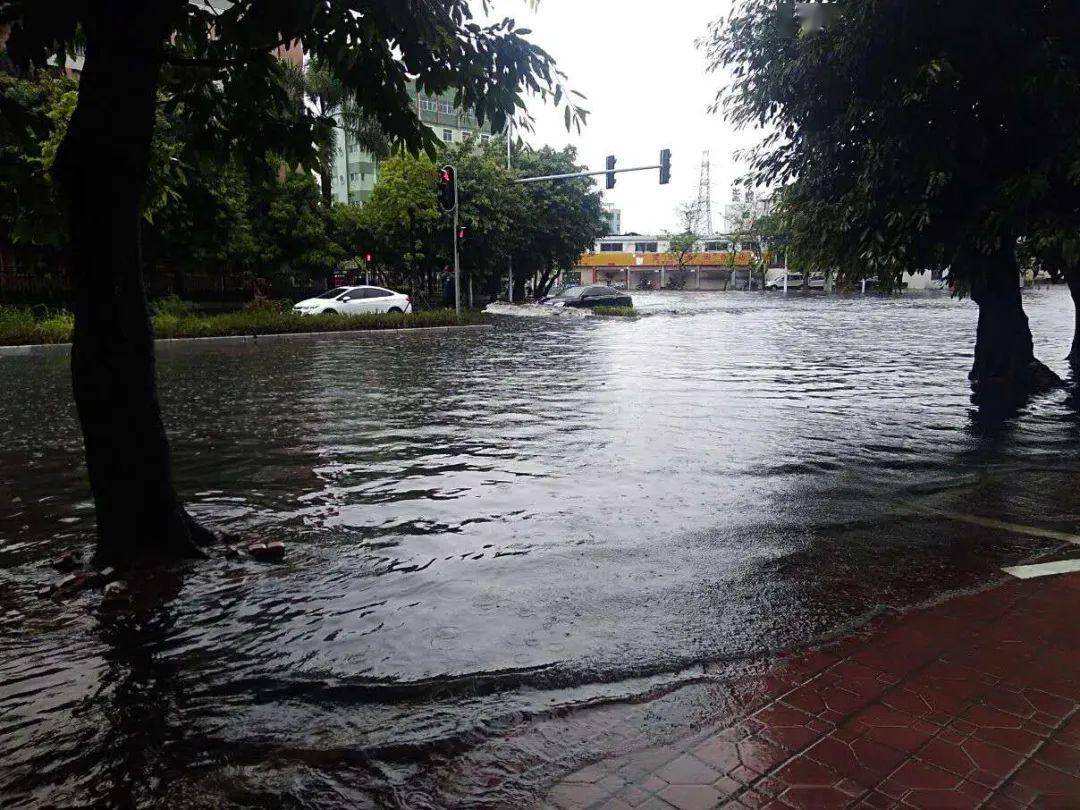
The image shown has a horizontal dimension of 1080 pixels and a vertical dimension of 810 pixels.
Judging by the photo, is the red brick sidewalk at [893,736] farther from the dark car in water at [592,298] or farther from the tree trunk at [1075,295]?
the dark car in water at [592,298]

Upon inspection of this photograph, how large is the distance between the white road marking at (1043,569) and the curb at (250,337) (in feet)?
62.6

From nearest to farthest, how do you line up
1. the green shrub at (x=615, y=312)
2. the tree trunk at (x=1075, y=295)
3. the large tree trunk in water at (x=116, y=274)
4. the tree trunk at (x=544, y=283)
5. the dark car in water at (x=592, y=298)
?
the large tree trunk in water at (x=116, y=274) < the tree trunk at (x=1075, y=295) < the green shrub at (x=615, y=312) < the dark car in water at (x=592, y=298) < the tree trunk at (x=544, y=283)

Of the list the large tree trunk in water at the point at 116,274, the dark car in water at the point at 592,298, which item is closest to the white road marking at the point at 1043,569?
the large tree trunk in water at the point at 116,274

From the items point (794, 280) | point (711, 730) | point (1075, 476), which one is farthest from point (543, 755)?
point (794, 280)

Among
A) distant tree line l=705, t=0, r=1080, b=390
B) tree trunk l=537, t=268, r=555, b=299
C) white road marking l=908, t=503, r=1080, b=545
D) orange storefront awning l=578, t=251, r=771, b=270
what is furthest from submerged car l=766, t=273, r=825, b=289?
white road marking l=908, t=503, r=1080, b=545

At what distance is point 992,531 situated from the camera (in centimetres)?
533

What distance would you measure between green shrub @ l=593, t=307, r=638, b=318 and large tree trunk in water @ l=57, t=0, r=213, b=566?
29.4 meters

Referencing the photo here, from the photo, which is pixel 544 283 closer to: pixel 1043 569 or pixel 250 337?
pixel 250 337

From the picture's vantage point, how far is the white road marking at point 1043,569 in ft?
14.6

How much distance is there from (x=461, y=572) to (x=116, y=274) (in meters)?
2.46

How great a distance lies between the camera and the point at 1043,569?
4.53 meters

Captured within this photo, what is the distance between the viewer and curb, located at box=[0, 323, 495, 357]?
19375 mm

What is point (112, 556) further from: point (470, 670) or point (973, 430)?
point (973, 430)

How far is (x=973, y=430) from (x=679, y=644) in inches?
263
